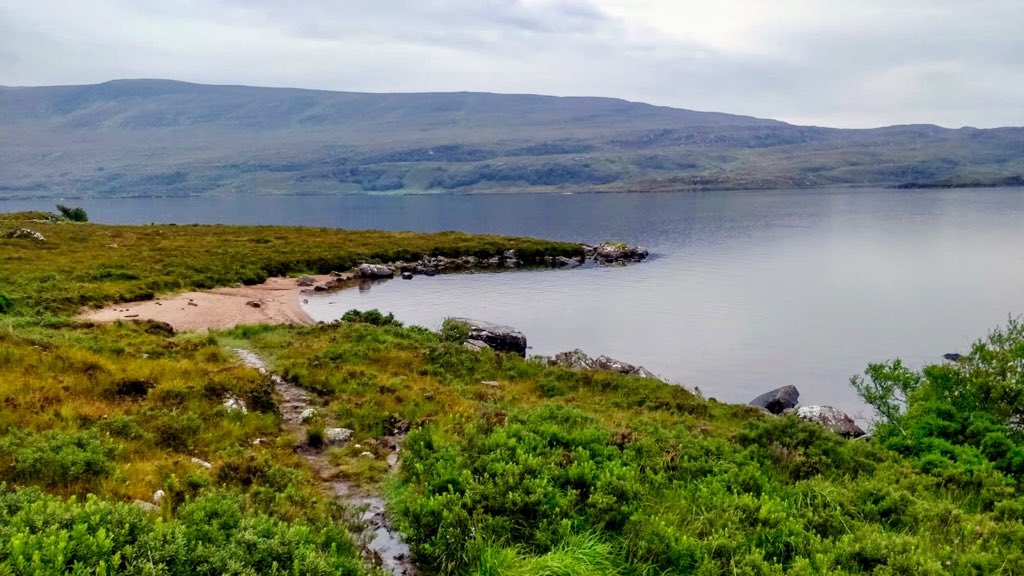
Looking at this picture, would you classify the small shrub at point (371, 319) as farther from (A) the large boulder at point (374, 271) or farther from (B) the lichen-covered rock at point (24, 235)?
(B) the lichen-covered rock at point (24, 235)

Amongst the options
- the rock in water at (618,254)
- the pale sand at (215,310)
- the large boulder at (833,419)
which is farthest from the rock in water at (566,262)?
the large boulder at (833,419)

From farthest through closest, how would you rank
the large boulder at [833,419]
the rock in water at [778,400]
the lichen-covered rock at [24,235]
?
the lichen-covered rock at [24,235]
the rock in water at [778,400]
the large boulder at [833,419]

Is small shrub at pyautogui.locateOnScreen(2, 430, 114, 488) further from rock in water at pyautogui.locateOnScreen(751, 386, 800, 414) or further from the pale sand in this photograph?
rock in water at pyautogui.locateOnScreen(751, 386, 800, 414)

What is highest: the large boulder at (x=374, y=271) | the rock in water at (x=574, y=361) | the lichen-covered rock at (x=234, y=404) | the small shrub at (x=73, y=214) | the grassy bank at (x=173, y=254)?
the small shrub at (x=73, y=214)

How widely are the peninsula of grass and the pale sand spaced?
13687 millimetres

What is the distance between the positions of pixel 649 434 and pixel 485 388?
272 inches

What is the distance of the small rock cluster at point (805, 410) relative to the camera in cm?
1898

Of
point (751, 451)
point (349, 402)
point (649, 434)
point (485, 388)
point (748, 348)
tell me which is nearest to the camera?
point (751, 451)

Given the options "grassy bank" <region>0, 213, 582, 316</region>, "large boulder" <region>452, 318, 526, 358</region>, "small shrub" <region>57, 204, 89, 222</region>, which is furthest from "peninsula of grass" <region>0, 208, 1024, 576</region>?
"small shrub" <region>57, 204, 89, 222</region>

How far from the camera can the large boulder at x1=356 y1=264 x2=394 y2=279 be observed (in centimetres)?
5678

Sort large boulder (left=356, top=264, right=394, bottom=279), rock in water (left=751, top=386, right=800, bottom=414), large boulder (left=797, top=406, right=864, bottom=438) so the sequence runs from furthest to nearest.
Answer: large boulder (left=356, top=264, right=394, bottom=279), rock in water (left=751, top=386, right=800, bottom=414), large boulder (left=797, top=406, right=864, bottom=438)

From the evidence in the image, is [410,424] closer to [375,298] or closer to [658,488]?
[658,488]

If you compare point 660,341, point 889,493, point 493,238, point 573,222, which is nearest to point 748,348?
point 660,341

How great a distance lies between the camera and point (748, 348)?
1348 inches
